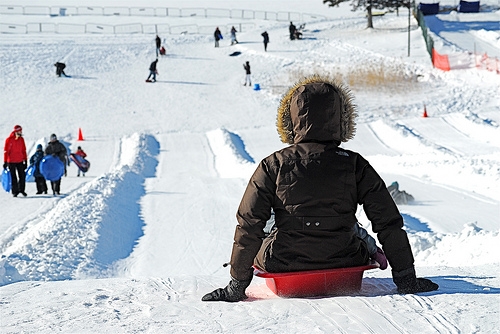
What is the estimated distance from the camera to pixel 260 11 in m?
78.2

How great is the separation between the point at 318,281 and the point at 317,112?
106cm

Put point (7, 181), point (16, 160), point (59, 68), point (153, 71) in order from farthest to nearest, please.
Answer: point (59, 68) < point (153, 71) < point (7, 181) < point (16, 160)

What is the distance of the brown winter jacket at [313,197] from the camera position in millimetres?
4590

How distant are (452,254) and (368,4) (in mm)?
50126

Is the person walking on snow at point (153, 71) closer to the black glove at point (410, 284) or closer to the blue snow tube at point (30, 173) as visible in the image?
the blue snow tube at point (30, 173)

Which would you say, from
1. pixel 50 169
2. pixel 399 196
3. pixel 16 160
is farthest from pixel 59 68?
pixel 399 196

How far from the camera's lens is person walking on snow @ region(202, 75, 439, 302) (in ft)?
15.1

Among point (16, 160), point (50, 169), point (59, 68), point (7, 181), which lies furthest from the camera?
point (59, 68)

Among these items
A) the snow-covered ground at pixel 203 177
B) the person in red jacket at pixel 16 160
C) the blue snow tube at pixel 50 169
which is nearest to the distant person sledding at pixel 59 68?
the snow-covered ground at pixel 203 177

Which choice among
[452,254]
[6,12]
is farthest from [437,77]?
[6,12]

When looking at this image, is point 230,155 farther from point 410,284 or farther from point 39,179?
point 410,284

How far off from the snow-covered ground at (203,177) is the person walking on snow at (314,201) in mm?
244

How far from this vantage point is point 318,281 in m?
4.83

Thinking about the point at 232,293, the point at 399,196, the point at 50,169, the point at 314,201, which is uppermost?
the point at 314,201
